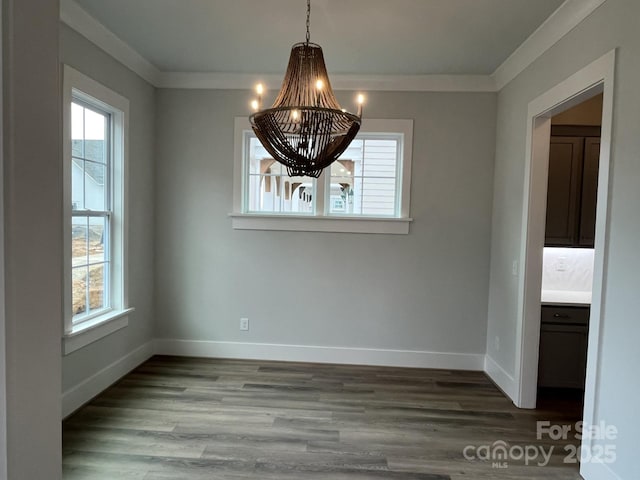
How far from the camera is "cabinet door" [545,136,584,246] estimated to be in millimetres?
3305

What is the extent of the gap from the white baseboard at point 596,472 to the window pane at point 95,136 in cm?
391

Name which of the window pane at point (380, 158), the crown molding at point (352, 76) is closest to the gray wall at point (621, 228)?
the crown molding at point (352, 76)

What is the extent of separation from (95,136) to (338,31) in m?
2.07

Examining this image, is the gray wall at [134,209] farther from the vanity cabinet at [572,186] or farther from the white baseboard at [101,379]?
the vanity cabinet at [572,186]

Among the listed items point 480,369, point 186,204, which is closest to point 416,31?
point 186,204

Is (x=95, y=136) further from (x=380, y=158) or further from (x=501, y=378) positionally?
(x=501, y=378)

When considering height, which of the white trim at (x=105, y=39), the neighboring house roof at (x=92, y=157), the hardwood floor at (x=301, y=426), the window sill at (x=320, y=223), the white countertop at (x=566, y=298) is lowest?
the hardwood floor at (x=301, y=426)

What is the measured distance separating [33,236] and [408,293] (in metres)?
3.45

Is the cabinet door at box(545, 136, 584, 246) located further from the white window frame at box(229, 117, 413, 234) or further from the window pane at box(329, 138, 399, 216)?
the window pane at box(329, 138, 399, 216)

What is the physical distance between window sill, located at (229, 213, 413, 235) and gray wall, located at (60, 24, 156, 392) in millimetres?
855

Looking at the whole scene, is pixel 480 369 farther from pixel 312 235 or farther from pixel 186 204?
pixel 186 204

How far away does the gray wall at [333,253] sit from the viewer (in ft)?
12.1

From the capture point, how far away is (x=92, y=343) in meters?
2.99

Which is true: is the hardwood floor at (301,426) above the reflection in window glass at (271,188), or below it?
below
